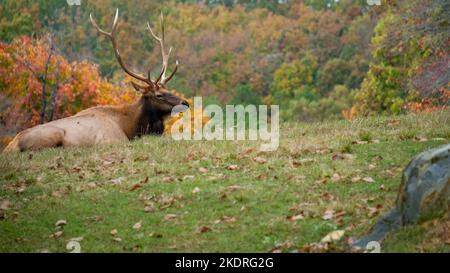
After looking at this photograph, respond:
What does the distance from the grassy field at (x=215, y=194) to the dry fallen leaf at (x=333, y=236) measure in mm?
63

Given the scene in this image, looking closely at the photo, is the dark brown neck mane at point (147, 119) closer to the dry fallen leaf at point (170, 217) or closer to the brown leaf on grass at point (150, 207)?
the brown leaf on grass at point (150, 207)

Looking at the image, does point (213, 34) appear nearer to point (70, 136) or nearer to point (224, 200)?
point (70, 136)

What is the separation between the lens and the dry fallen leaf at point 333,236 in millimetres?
7275

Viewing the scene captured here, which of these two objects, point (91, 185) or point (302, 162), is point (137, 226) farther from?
point (302, 162)

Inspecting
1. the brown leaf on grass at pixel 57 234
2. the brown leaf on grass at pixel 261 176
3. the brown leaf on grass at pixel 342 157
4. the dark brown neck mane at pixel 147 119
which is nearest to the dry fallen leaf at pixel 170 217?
the brown leaf on grass at pixel 57 234

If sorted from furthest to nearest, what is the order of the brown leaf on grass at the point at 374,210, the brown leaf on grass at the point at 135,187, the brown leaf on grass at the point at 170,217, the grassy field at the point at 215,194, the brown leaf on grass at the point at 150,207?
the brown leaf on grass at the point at 135,187 < the brown leaf on grass at the point at 150,207 < the brown leaf on grass at the point at 170,217 < the brown leaf on grass at the point at 374,210 < the grassy field at the point at 215,194

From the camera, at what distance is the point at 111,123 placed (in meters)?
15.3

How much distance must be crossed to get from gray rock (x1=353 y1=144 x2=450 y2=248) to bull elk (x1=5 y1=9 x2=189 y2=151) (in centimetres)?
819

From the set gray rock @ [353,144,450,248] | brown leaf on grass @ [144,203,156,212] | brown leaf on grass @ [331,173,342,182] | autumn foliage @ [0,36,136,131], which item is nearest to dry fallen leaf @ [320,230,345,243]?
gray rock @ [353,144,450,248]

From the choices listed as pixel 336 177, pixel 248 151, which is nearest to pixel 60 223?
pixel 336 177

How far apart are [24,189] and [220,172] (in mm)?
2658

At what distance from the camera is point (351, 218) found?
786 centimetres
